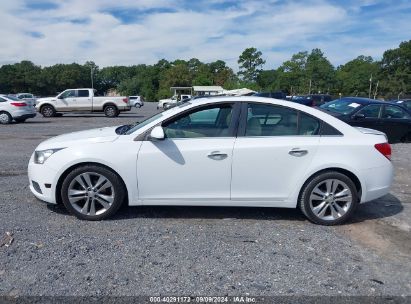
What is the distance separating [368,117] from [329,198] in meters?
7.42

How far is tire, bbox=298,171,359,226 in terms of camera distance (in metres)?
4.39

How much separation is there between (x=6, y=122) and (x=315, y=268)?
57.0 feet

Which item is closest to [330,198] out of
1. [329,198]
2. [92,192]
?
[329,198]

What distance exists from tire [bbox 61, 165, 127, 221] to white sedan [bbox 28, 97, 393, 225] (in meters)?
0.01

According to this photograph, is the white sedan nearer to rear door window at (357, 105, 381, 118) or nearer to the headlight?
the headlight

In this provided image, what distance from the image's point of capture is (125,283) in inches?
122

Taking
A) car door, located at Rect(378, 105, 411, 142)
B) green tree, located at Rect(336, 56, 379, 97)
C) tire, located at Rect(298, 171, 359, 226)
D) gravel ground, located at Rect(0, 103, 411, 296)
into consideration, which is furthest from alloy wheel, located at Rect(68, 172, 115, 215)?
green tree, located at Rect(336, 56, 379, 97)

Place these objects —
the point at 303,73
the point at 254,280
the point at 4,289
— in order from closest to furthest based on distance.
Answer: the point at 4,289, the point at 254,280, the point at 303,73

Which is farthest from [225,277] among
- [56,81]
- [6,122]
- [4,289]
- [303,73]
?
[56,81]

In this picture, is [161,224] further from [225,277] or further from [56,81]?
[56,81]

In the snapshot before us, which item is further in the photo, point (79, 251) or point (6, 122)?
point (6, 122)

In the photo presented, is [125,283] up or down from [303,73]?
down

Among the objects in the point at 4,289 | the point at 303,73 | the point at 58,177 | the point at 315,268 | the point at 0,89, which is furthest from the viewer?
the point at 303,73

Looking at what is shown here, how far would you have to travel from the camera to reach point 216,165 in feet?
14.1
